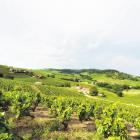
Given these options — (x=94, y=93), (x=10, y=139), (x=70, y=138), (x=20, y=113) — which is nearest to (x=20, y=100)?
(x=20, y=113)

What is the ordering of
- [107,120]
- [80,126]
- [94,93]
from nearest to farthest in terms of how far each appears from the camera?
[107,120], [80,126], [94,93]

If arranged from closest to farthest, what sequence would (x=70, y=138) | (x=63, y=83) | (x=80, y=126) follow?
1. (x=70, y=138)
2. (x=80, y=126)
3. (x=63, y=83)

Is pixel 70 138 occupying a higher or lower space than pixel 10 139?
lower

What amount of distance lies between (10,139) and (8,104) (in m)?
48.2

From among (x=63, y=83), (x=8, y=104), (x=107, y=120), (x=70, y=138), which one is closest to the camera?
(x=107, y=120)

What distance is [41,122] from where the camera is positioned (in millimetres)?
61656

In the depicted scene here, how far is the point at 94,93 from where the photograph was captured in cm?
18188

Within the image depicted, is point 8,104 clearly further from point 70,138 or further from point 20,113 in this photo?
point 70,138

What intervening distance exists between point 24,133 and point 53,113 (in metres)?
20.9

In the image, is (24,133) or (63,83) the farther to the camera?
(63,83)

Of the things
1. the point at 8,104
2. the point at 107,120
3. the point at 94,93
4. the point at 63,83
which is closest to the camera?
the point at 107,120

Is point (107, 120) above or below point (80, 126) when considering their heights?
above

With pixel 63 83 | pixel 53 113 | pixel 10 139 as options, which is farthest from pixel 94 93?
pixel 10 139

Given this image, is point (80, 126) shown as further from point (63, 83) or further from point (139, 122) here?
point (63, 83)
